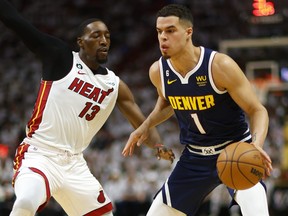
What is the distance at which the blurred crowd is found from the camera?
13.4 meters

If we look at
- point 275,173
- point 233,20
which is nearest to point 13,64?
point 233,20

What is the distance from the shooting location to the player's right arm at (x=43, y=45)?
589cm

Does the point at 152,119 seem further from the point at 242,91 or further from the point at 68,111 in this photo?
the point at 242,91

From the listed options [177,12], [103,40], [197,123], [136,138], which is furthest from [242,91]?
[103,40]

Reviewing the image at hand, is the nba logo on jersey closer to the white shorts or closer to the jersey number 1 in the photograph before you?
the jersey number 1

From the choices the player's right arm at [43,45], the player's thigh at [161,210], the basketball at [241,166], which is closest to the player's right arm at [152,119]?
the player's thigh at [161,210]

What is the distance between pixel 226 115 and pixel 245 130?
25cm

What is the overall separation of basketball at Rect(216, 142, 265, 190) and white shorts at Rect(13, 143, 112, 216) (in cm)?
130

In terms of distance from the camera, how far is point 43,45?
611 centimetres

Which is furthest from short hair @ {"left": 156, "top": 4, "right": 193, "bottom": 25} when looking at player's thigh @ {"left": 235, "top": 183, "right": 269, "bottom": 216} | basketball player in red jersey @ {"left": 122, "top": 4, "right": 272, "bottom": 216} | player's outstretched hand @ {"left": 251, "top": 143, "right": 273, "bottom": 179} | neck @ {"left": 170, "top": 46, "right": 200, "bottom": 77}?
player's thigh @ {"left": 235, "top": 183, "right": 269, "bottom": 216}

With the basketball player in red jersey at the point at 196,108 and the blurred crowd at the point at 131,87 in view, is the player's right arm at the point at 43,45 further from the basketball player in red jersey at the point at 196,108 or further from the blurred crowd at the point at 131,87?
the blurred crowd at the point at 131,87

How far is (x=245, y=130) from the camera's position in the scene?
6109 mm

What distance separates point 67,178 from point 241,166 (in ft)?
5.35

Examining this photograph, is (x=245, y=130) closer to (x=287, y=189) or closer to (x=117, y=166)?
(x=287, y=189)
